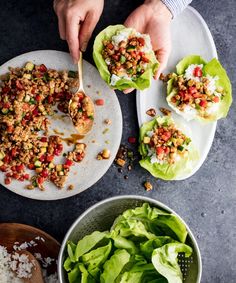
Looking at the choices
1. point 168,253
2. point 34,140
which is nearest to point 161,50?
point 34,140

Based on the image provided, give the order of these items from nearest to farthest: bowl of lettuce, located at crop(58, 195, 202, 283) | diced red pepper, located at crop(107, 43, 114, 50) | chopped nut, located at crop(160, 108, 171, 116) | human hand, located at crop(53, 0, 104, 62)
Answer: bowl of lettuce, located at crop(58, 195, 202, 283) → human hand, located at crop(53, 0, 104, 62) → diced red pepper, located at crop(107, 43, 114, 50) → chopped nut, located at crop(160, 108, 171, 116)

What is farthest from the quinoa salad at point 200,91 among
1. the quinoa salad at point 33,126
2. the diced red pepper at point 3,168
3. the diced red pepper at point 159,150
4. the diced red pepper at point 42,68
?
→ the diced red pepper at point 3,168

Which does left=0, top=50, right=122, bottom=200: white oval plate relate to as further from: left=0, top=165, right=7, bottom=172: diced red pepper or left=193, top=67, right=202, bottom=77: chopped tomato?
Result: left=193, top=67, right=202, bottom=77: chopped tomato

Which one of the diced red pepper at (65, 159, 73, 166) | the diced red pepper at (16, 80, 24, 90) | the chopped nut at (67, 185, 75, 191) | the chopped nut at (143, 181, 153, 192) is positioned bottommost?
the chopped nut at (143, 181, 153, 192)

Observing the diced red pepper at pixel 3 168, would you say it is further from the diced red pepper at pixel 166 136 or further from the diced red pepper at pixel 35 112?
the diced red pepper at pixel 166 136

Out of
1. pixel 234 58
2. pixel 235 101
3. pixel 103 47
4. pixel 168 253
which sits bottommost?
pixel 168 253

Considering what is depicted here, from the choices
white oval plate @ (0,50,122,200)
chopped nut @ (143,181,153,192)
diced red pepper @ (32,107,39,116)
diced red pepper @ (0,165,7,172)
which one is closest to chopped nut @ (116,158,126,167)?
white oval plate @ (0,50,122,200)

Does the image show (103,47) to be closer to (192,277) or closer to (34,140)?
(34,140)
